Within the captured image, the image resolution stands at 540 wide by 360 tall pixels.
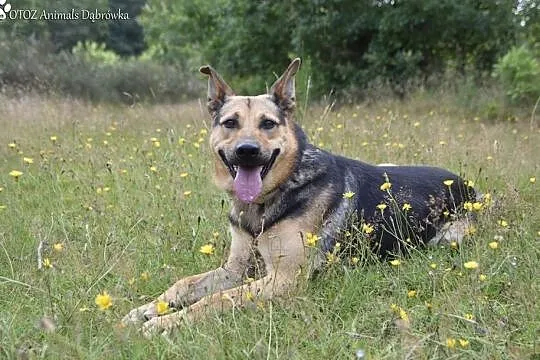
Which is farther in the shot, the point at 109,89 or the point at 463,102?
the point at 109,89

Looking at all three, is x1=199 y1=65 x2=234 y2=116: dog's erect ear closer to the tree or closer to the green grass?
the green grass

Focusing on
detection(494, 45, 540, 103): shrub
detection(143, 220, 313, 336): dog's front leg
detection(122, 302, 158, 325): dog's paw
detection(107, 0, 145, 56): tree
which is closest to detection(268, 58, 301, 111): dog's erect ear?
detection(143, 220, 313, 336): dog's front leg

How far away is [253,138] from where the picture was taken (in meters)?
3.48

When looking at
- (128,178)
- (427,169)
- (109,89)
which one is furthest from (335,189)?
(109,89)

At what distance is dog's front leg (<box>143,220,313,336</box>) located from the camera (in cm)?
262

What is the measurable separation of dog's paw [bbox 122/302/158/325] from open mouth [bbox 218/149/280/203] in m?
0.92

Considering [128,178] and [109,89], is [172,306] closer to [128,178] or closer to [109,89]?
[128,178]

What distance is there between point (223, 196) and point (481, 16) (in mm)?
10218

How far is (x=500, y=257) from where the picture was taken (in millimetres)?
3139

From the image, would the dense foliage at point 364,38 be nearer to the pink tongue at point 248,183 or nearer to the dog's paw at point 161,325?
the pink tongue at point 248,183

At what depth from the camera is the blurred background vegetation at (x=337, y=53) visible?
39.4 ft

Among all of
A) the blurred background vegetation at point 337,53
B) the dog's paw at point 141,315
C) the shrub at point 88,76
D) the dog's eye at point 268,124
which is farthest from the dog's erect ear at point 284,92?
the shrub at point 88,76

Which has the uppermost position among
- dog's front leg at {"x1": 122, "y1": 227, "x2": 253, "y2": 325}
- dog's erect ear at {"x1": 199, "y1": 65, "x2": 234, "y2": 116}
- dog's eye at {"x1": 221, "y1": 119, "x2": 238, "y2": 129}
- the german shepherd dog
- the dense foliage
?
the dense foliage

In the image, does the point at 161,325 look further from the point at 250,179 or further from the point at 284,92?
the point at 284,92
